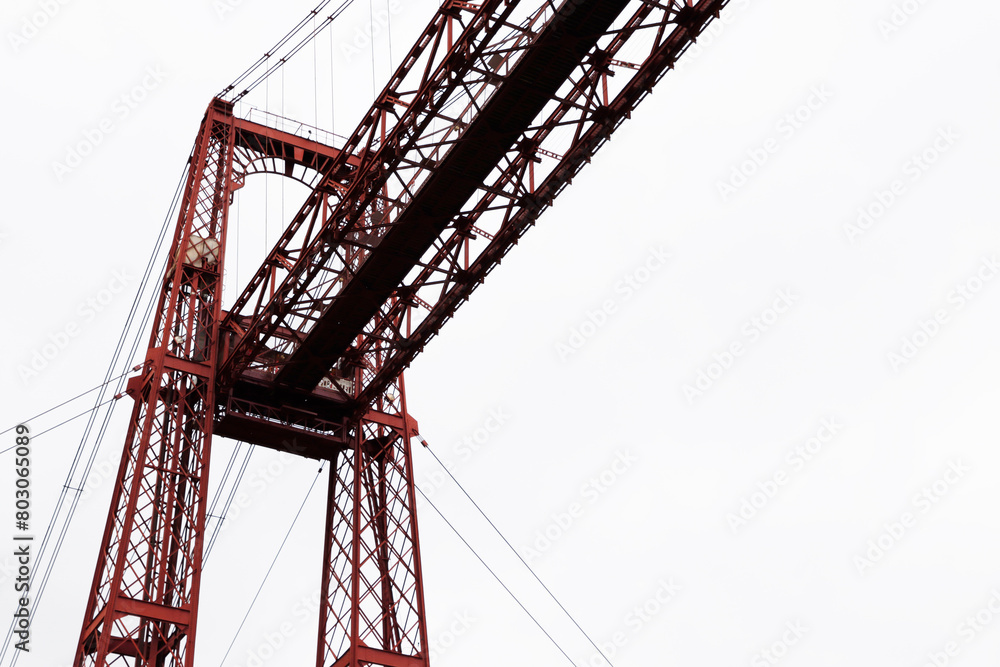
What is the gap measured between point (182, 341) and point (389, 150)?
8591mm

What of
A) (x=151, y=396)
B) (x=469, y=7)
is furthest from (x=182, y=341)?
(x=469, y=7)

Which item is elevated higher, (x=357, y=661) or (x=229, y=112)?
(x=229, y=112)

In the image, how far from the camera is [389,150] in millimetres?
27453

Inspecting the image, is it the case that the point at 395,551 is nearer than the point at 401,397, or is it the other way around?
the point at 395,551

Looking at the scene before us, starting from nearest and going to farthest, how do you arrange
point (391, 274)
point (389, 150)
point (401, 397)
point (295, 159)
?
point (389, 150), point (391, 274), point (401, 397), point (295, 159)

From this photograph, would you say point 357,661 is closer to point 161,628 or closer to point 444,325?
point 161,628

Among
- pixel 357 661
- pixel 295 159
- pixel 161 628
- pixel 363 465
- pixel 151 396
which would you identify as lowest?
pixel 357 661

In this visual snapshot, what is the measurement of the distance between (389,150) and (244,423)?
8.44 m

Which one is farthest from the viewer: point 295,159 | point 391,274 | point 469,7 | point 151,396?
point 295,159

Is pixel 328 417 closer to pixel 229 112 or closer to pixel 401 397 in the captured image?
pixel 401 397

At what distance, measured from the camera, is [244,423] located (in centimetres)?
3278

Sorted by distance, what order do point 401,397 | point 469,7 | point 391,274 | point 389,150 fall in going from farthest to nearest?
1. point 401,397
2. point 391,274
3. point 389,150
4. point 469,7

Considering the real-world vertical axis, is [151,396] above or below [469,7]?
above

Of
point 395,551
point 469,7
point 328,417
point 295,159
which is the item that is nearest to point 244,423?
point 328,417
